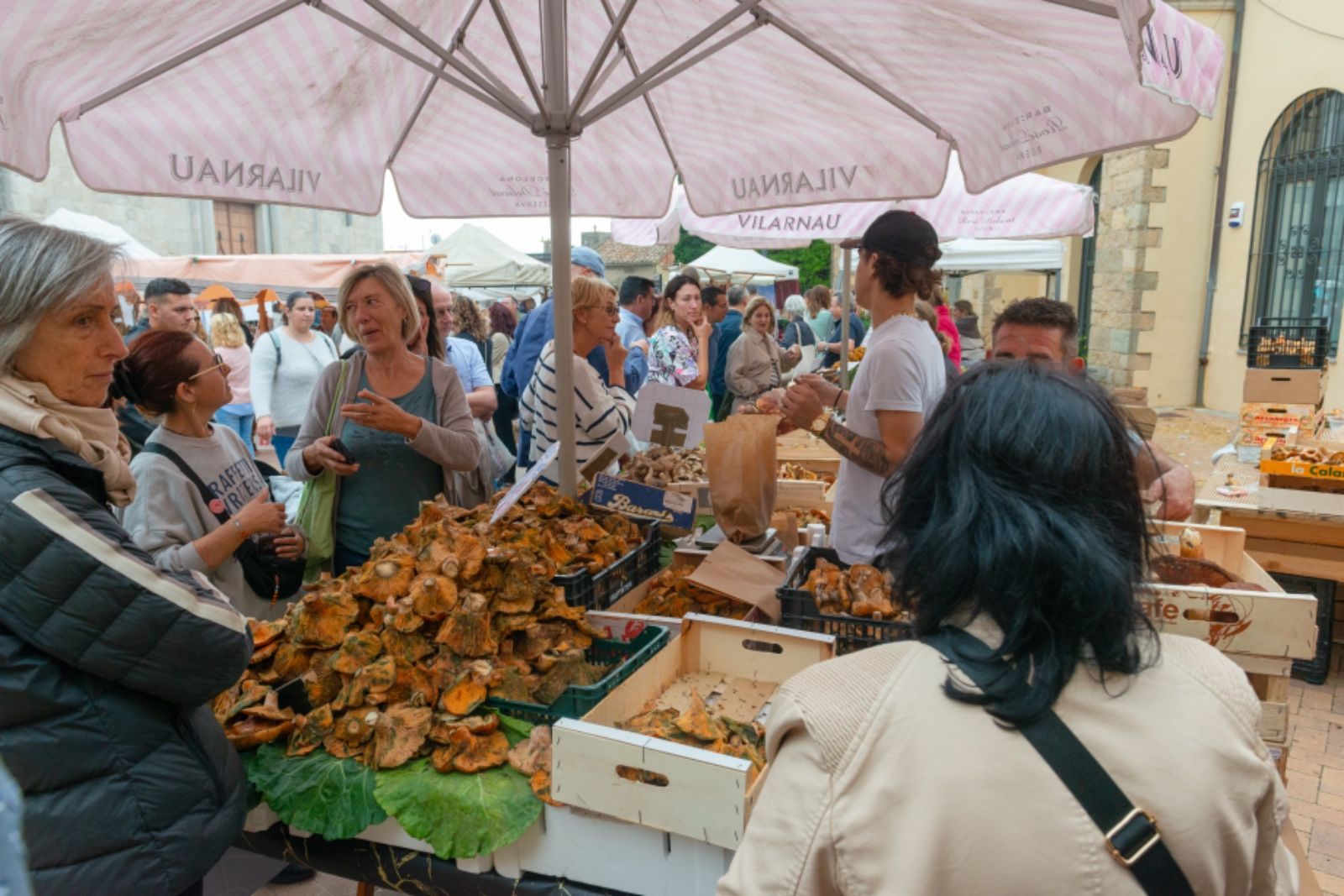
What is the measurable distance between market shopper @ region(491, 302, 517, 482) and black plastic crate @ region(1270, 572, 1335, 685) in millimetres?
4551

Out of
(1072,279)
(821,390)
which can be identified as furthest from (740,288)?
(821,390)

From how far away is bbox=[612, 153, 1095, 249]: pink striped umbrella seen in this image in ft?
18.7

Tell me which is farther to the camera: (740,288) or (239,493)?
(740,288)

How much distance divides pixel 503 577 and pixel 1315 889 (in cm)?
200

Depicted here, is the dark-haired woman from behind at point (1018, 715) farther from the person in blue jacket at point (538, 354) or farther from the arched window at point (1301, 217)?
the arched window at point (1301, 217)

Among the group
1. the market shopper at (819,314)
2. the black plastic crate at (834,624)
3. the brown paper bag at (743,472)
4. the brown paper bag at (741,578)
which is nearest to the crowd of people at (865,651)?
the brown paper bag at (743,472)

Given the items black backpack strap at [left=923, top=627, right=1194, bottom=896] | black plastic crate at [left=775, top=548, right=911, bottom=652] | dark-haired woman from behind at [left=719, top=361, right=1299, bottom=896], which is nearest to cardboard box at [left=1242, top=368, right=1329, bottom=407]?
black plastic crate at [left=775, top=548, right=911, bottom=652]

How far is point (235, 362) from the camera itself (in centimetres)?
741

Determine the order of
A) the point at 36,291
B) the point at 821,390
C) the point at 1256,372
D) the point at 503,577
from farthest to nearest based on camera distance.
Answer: the point at 1256,372 → the point at 821,390 → the point at 503,577 → the point at 36,291

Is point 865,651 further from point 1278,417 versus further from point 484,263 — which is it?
point 484,263

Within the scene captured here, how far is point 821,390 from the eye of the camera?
9.60 feet

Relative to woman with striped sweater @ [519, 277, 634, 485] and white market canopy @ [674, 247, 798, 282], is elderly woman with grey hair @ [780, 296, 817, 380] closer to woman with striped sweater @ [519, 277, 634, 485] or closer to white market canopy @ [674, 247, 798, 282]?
white market canopy @ [674, 247, 798, 282]

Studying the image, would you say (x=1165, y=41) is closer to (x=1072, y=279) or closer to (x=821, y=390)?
(x=821, y=390)

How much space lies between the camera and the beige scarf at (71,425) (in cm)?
147
